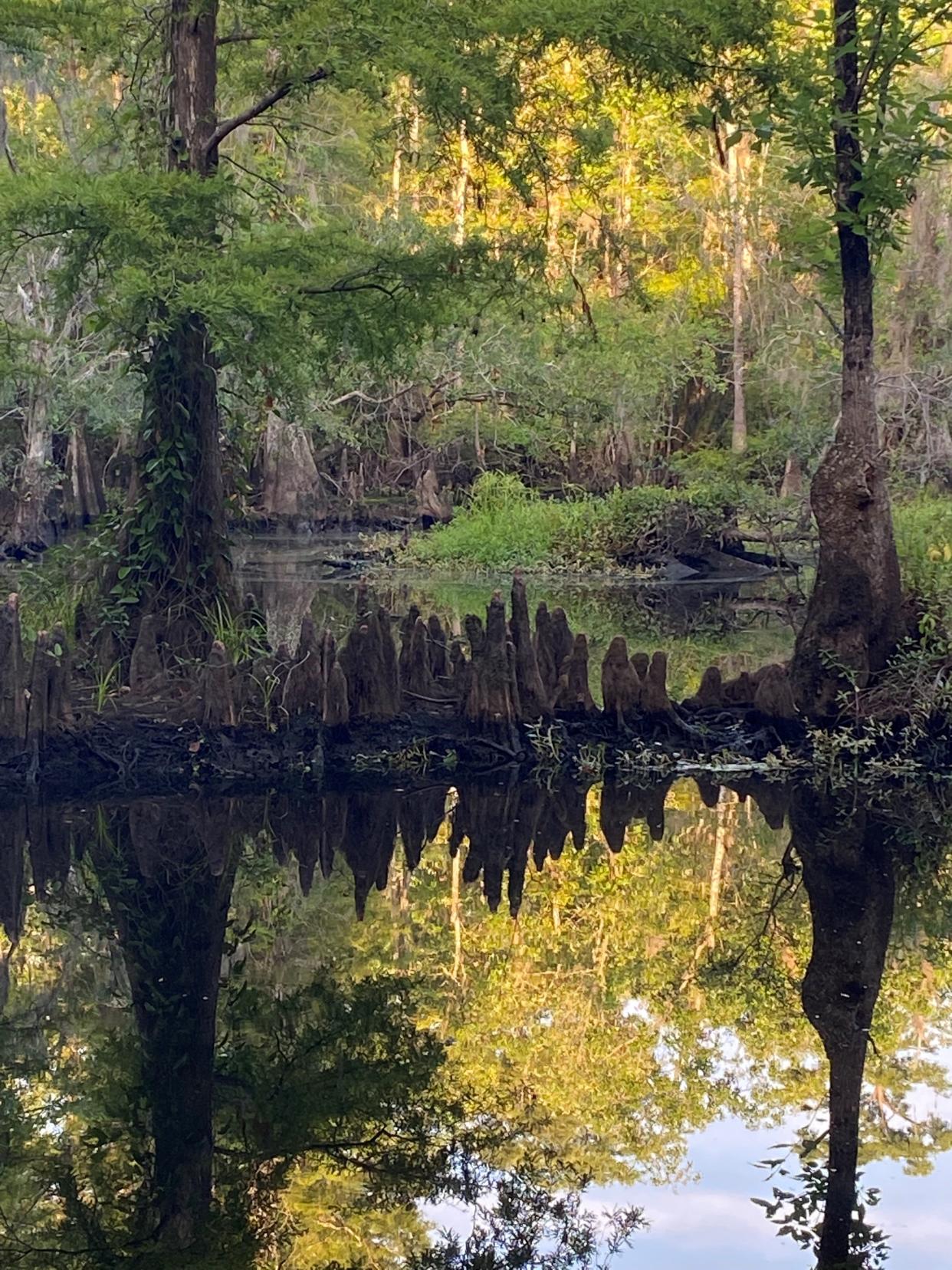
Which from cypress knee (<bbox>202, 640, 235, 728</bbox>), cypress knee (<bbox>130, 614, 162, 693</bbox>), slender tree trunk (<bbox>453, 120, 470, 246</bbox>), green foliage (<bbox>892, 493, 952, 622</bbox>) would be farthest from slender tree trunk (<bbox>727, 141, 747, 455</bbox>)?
cypress knee (<bbox>202, 640, 235, 728</bbox>)

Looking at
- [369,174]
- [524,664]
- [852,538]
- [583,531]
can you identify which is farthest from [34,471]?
[852,538]

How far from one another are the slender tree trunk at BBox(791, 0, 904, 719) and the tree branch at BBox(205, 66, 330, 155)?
327cm

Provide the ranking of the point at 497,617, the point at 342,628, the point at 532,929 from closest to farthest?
1. the point at 532,929
2. the point at 497,617
3. the point at 342,628

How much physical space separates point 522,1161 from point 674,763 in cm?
530

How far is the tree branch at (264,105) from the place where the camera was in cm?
958

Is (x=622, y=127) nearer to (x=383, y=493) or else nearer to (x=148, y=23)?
(x=383, y=493)

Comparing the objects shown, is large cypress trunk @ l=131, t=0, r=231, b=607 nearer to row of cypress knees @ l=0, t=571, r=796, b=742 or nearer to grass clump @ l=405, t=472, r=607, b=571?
row of cypress knees @ l=0, t=571, r=796, b=742

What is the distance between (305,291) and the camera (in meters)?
9.84

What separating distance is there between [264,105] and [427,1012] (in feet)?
21.9

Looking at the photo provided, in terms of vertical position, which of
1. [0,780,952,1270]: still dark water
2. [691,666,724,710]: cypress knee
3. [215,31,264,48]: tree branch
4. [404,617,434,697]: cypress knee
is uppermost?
[215,31,264,48]: tree branch

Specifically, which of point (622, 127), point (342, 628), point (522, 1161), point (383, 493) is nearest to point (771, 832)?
point (522, 1161)

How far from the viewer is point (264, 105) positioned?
33.2 ft

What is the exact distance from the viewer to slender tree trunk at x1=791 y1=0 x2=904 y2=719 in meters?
9.49

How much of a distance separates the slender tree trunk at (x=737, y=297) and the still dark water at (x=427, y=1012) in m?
21.8
